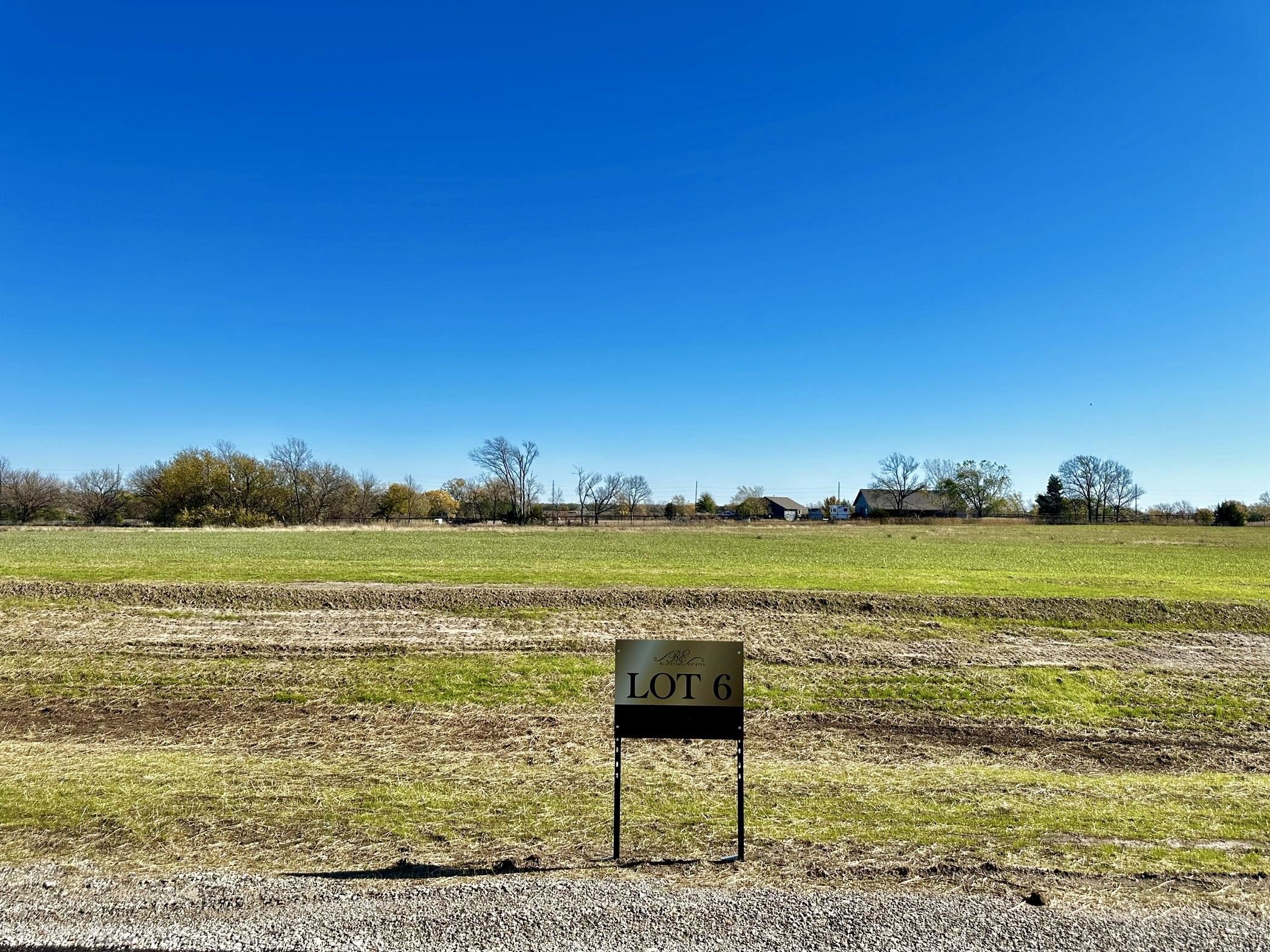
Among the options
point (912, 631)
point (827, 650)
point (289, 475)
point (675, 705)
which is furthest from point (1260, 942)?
point (289, 475)

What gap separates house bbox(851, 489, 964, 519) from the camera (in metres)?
121

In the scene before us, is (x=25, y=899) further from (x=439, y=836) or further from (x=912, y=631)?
(x=912, y=631)

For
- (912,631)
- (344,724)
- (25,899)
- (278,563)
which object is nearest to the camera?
(25,899)

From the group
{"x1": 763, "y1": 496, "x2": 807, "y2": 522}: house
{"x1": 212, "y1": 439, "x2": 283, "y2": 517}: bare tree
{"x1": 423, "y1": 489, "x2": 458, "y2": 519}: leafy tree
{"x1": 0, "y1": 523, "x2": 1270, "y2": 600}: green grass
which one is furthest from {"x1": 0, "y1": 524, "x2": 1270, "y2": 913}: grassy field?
{"x1": 763, "y1": 496, "x2": 807, "y2": 522}: house

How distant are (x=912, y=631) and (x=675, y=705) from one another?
514 inches

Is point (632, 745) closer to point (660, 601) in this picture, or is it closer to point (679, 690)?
point (679, 690)

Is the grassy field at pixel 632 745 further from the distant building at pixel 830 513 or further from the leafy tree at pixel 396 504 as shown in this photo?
the distant building at pixel 830 513

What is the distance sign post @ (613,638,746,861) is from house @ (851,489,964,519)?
116390 mm

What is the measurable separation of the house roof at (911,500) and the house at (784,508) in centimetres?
1388

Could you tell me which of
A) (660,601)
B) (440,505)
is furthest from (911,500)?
(660,601)

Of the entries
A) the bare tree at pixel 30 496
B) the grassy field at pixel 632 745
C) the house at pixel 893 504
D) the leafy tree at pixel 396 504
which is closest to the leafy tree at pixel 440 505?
the leafy tree at pixel 396 504

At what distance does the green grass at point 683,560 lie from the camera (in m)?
22.1

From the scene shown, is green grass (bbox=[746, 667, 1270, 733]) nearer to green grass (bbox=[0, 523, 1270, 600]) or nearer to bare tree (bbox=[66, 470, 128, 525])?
green grass (bbox=[0, 523, 1270, 600])

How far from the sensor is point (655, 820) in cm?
663
